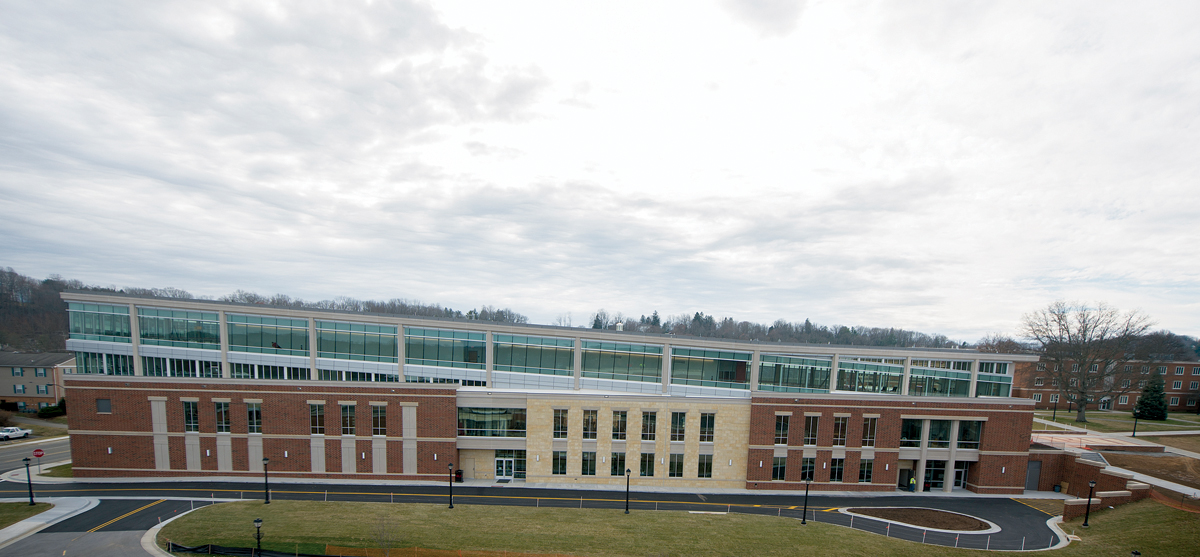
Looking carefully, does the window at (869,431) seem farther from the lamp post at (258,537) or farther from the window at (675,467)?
the lamp post at (258,537)

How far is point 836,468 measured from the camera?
128 ft

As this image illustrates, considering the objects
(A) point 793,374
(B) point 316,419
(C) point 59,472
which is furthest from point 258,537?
(A) point 793,374

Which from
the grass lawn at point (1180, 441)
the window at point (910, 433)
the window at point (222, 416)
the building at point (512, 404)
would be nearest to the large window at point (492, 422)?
the building at point (512, 404)

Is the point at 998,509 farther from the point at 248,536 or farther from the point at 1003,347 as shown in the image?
the point at 1003,347

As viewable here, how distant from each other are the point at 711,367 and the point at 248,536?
34377 mm

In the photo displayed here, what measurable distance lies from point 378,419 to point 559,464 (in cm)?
1540

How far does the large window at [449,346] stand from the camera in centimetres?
4031

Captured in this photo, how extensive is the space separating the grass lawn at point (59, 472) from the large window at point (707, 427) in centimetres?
5168

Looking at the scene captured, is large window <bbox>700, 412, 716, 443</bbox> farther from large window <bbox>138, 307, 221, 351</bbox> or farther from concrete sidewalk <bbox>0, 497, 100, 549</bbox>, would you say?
concrete sidewalk <bbox>0, 497, 100, 549</bbox>

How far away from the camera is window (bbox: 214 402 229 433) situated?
36.9 m

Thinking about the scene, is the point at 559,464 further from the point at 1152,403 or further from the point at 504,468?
the point at 1152,403

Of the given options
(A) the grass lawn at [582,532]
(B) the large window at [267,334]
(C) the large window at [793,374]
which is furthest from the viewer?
(C) the large window at [793,374]

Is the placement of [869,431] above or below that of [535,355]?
below

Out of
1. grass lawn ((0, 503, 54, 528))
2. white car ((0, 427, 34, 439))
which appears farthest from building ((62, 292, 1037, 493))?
white car ((0, 427, 34, 439))
